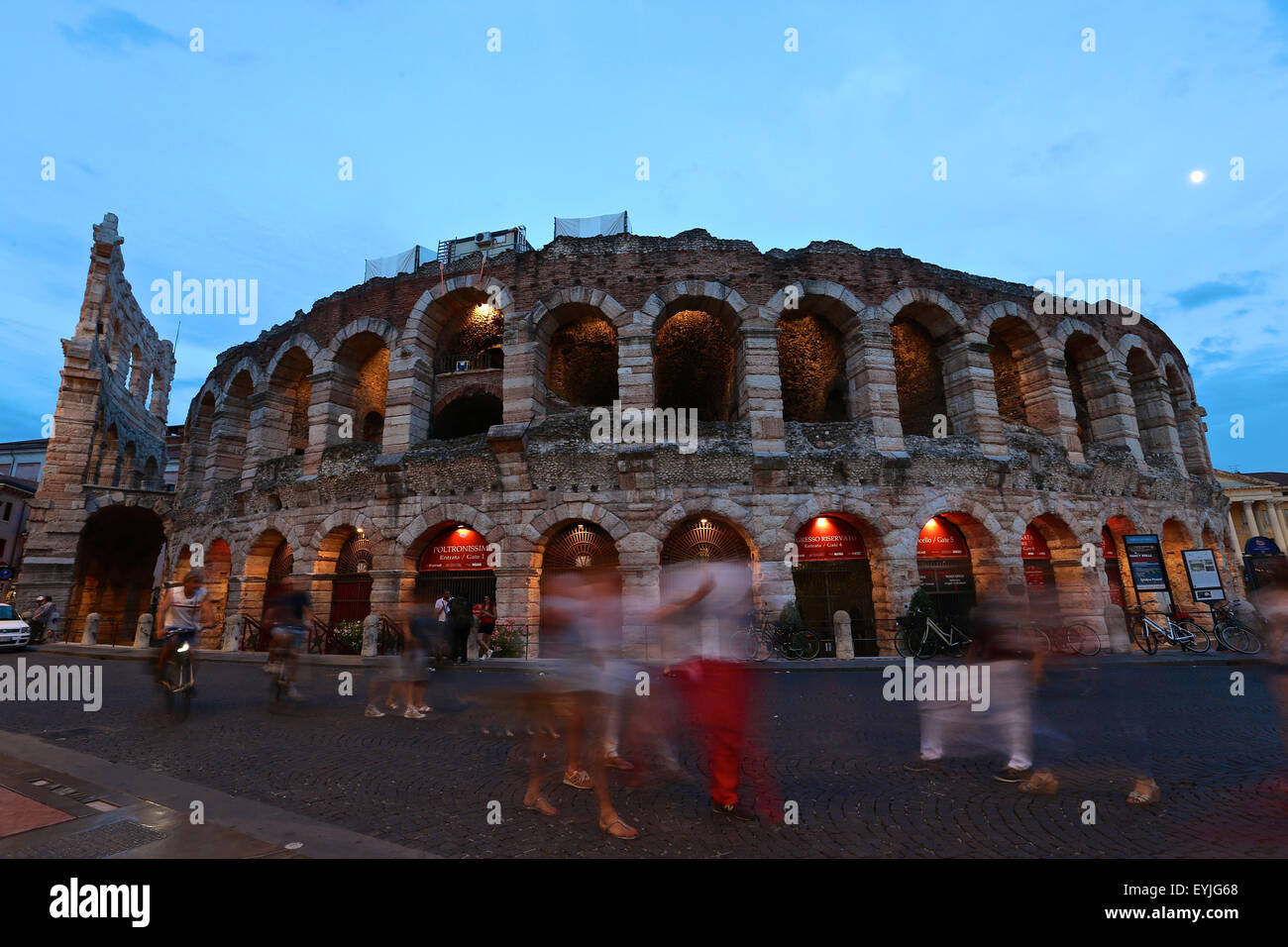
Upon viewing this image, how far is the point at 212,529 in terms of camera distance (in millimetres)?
18578

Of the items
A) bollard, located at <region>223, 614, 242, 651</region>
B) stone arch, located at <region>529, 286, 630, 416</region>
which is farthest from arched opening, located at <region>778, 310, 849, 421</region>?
bollard, located at <region>223, 614, 242, 651</region>

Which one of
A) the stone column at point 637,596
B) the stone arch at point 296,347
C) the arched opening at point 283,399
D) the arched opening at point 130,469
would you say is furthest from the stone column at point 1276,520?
the arched opening at point 130,469

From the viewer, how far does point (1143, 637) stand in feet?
46.5

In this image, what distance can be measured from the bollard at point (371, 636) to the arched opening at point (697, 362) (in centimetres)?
1036

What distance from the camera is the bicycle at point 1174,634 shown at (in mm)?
13180

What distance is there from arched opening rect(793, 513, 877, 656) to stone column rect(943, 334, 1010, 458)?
439 cm

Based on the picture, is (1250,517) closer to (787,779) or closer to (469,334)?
(469,334)

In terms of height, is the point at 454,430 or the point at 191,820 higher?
the point at 454,430

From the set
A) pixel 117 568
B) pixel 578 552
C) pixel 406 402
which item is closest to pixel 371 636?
pixel 578 552

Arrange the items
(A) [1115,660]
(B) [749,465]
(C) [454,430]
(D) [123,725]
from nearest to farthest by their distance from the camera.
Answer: (D) [123,725] < (A) [1115,660] < (B) [749,465] < (C) [454,430]

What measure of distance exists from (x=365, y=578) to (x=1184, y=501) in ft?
80.6

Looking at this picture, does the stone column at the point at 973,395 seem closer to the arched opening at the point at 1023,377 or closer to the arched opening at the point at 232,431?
the arched opening at the point at 1023,377

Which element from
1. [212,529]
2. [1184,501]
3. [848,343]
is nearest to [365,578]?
[212,529]

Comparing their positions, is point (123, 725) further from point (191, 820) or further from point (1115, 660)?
point (1115, 660)
